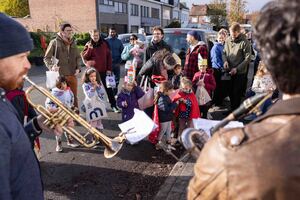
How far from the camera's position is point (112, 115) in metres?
6.78

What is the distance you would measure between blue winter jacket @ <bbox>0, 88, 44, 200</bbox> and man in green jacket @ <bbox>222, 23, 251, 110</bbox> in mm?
5423

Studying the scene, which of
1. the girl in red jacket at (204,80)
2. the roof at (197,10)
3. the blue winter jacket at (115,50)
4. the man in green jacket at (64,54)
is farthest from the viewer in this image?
the roof at (197,10)

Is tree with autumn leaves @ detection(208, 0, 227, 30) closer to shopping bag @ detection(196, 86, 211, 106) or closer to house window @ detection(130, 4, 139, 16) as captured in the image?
house window @ detection(130, 4, 139, 16)

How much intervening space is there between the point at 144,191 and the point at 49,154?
1831 millimetres

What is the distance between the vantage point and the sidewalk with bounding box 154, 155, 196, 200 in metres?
3.56

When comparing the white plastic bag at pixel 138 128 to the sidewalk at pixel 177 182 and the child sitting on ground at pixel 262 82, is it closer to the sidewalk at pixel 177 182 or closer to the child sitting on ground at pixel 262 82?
the sidewalk at pixel 177 182

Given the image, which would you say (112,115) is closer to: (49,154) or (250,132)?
(49,154)

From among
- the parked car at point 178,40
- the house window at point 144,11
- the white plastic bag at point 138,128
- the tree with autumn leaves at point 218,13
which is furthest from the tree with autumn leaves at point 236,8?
the white plastic bag at point 138,128

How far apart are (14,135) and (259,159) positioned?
1110 mm

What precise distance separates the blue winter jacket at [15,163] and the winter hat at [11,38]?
0.69 ft

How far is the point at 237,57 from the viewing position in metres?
6.40

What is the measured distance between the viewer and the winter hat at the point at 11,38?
1.52 meters

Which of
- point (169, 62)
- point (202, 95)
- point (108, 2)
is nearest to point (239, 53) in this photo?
point (202, 95)

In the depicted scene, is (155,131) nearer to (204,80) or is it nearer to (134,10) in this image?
(204,80)
